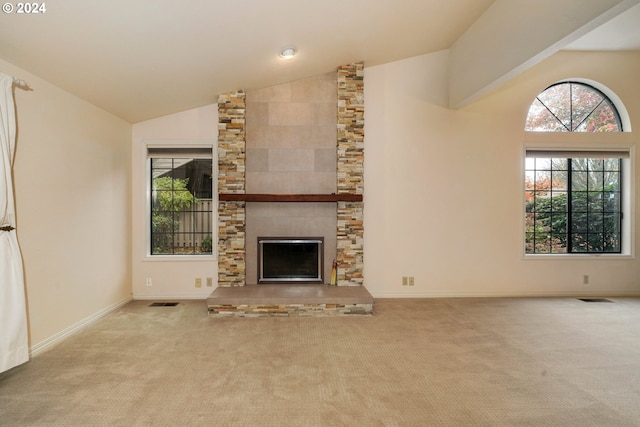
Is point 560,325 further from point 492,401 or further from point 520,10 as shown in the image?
point 520,10

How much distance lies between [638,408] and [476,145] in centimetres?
342

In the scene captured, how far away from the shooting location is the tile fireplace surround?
443 cm

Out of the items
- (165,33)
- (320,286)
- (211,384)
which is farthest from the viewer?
(320,286)

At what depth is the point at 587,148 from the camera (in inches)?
187

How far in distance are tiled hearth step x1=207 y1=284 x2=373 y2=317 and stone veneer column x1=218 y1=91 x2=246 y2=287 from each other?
502 millimetres

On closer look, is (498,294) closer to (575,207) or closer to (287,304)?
(575,207)

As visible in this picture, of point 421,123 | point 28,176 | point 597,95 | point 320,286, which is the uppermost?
point 597,95

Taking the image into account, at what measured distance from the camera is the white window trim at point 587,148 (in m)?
4.72

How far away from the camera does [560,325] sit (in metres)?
3.55

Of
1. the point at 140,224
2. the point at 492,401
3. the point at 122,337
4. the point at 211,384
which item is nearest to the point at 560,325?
the point at 492,401

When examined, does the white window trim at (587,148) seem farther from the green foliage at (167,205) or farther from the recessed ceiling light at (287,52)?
the green foliage at (167,205)

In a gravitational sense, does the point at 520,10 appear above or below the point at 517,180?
above

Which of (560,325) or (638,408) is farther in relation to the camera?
(560,325)

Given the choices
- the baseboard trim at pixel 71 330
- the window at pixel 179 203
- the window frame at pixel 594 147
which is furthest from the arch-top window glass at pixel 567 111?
the baseboard trim at pixel 71 330
